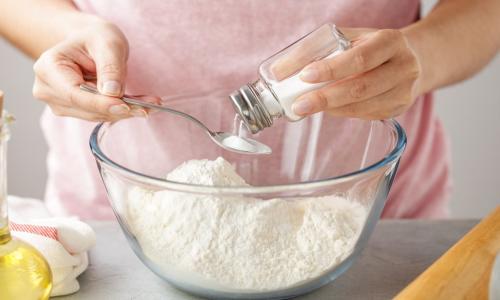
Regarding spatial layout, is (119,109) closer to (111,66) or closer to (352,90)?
(111,66)

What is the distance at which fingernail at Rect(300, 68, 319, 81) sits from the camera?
0.78 meters

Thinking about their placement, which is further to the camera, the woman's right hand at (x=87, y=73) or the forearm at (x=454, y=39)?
the forearm at (x=454, y=39)

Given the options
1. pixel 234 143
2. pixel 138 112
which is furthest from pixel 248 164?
pixel 138 112

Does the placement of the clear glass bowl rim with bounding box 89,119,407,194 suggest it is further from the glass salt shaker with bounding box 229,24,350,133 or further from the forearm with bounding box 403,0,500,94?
the forearm with bounding box 403,0,500,94

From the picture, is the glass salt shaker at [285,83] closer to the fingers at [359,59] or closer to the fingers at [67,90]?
the fingers at [359,59]

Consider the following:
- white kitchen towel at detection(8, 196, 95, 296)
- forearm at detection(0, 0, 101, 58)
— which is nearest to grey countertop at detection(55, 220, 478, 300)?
white kitchen towel at detection(8, 196, 95, 296)

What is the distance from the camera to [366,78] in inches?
32.7

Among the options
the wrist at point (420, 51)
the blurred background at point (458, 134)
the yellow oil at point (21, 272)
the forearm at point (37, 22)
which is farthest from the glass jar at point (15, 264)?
the blurred background at point (458, 134)

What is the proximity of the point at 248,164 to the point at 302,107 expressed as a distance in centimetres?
23

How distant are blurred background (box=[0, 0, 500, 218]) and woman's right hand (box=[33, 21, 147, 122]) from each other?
992mm

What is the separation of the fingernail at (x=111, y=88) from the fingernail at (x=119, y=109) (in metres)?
0.02

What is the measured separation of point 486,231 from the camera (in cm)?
76

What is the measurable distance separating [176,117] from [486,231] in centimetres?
41

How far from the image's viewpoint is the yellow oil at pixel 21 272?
2.38 feet
